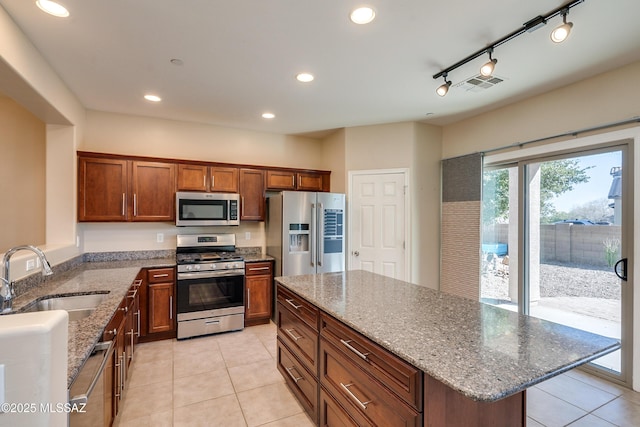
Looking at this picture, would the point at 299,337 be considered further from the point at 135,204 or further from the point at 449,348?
the point at 135,204

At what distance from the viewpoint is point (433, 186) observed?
437cm

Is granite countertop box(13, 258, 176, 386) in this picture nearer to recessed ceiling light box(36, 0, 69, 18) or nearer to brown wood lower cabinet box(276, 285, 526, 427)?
brown wood lower cabinet box(276, 285, 526, 427)

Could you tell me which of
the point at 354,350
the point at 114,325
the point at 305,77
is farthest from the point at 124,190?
the point at 354,350

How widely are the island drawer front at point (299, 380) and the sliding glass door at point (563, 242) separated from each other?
8.91ft

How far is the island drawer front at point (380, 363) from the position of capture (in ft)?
3.99

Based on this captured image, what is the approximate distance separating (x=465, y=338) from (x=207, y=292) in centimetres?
307

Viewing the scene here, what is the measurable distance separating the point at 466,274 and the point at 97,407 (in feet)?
12.9

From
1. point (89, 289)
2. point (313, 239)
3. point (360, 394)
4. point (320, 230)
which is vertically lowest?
A: point (360, 394)

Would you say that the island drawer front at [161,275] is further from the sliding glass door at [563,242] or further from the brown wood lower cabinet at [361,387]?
the sliding glass door at [563,242]

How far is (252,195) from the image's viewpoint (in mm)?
4238

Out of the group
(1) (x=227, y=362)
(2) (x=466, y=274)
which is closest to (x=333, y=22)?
(1) (x=227, y=362)

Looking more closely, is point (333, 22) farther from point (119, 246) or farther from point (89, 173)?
point (119, 246)

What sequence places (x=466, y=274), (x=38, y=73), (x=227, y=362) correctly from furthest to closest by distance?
(x=466, y=274) < (x=227, y=362) < (x=38, y=73)

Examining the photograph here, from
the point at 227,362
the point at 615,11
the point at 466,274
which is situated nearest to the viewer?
the point at 615,11
